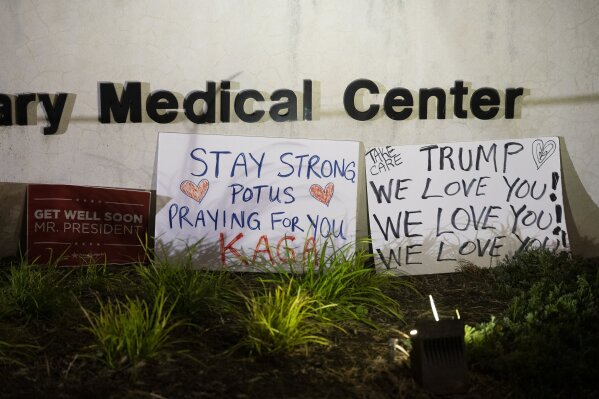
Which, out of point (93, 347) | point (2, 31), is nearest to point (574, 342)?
point (93, 347)

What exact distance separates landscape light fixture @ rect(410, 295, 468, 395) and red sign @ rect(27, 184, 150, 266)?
297cm

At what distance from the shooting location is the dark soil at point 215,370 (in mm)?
4309

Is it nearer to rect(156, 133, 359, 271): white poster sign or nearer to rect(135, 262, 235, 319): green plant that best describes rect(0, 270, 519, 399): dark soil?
rect(135, 262, 235, 319): green plant

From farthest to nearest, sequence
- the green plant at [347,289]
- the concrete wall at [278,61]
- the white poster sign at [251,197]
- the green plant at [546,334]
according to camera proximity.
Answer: the white poster sign at [251,197]
the concrete wall at [278,61]
the green plant at [347,289]
the green plant at [546,334]

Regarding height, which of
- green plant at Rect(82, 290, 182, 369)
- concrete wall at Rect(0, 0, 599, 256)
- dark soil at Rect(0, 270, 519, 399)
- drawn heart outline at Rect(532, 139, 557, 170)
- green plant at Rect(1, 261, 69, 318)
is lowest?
dark soil at Rect(0, 270, 519, 399)

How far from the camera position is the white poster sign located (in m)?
6.50

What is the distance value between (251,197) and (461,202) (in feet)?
6.10

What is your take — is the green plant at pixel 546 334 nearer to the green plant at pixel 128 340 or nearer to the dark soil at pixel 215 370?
the dark soil at pixel 215 370

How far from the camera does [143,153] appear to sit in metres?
6.57

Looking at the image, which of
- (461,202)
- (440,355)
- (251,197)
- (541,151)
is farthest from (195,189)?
(541,151)

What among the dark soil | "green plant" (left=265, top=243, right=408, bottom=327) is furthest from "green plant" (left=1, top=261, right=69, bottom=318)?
"green plant" (left=265, top=243, right=408, bottom=327)

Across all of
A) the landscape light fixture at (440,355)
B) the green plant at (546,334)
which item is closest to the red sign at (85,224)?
the landscape light fixture at (440,355)

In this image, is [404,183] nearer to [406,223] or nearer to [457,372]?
[406,223]

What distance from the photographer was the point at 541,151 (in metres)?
6.78
